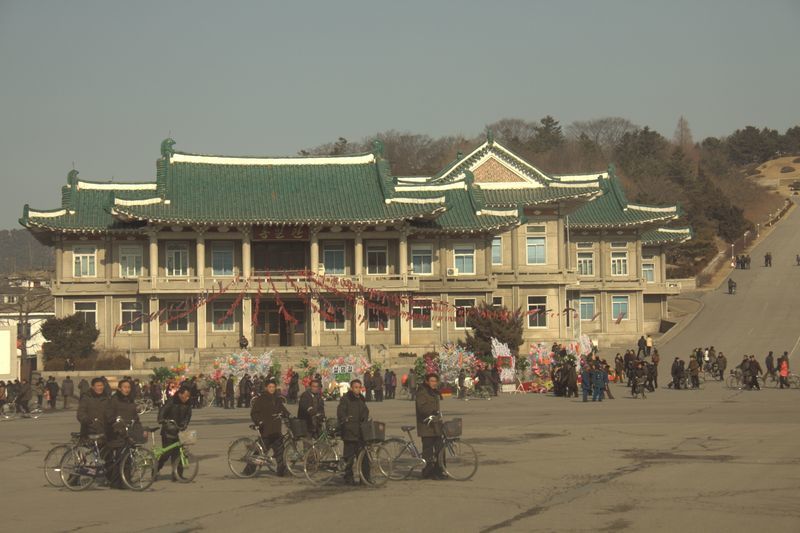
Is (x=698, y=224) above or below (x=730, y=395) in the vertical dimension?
above

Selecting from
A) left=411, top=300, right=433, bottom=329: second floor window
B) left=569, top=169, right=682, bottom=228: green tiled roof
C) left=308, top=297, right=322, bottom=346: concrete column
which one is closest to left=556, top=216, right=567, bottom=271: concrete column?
left=569, top=169, right=682, bottom=228: green tiled roof

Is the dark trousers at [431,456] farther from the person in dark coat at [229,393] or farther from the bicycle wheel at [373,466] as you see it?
the person in dark coat at [229,393]

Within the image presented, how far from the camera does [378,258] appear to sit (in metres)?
63.1

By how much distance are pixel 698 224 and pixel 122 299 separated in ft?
210

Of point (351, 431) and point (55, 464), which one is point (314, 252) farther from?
point (351, 431)

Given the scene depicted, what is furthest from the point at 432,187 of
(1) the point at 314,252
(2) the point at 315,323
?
(2) the point at 315,323

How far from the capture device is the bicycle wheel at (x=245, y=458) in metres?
21.0

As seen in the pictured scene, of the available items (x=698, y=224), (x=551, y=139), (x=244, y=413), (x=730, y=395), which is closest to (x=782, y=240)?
(x=698, y=224)

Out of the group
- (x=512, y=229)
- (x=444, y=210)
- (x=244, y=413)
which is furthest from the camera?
(x=512, y=229)

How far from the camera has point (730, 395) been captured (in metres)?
40.2

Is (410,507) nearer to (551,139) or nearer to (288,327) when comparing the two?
(288,327)

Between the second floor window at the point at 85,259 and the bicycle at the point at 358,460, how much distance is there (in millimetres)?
43994

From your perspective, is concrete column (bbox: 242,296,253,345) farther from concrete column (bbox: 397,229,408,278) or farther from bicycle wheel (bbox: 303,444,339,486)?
bicycle wheel (bbox: 303,444,339,486)

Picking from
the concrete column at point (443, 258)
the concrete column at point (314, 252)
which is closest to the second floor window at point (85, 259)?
the concrete column at point (314, 252)
